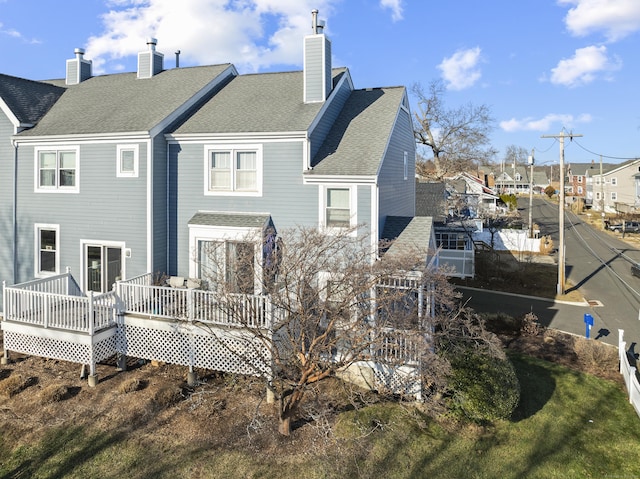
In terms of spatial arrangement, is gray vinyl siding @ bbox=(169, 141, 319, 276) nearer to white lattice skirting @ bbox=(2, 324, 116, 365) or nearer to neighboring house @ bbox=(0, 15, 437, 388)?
neighboring house @ bbox=(0, 15, 437, 388)

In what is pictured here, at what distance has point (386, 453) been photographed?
29.3ft

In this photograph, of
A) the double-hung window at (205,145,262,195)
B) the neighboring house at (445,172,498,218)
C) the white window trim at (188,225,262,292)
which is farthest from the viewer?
the neighboring house at (445,172,498,218)

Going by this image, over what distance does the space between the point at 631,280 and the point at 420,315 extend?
868 inches

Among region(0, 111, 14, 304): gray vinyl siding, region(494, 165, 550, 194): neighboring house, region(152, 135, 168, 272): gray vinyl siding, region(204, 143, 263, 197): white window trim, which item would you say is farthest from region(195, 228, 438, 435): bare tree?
region(494, 165, 550, 194): neighboring house

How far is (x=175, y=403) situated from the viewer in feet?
35.2

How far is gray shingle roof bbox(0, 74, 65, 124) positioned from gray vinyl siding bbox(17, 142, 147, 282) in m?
1.54

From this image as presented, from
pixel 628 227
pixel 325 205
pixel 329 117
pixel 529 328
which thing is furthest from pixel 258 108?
pixel 628 227

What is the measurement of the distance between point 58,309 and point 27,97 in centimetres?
1023

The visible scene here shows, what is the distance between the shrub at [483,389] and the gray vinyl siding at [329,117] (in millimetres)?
7903

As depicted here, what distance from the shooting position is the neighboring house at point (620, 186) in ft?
198

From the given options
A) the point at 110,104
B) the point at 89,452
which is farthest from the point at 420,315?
the point at 110,104

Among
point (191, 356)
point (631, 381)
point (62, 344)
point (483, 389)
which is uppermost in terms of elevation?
point (62, 344)

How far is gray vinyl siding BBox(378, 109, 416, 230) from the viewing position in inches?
586

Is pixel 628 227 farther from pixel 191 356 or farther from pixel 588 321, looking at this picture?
pixel 191 356
